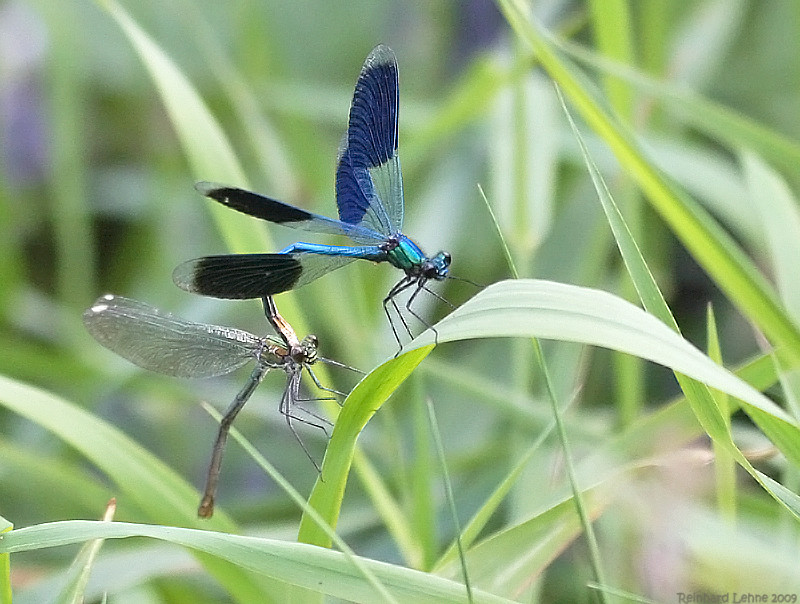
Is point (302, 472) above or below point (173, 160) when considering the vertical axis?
below

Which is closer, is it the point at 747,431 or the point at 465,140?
the point at 747,431

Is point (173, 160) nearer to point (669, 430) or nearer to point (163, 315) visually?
point (163, 315)

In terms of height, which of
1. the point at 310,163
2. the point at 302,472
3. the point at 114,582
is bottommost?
the point at 114,582

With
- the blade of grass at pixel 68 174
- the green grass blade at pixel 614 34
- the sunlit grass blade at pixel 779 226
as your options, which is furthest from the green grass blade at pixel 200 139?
the blade of grass at pixel 68 174

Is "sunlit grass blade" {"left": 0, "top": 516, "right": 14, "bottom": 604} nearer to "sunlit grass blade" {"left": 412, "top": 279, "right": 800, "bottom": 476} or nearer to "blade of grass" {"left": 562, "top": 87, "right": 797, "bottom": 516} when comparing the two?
"sunlit grass blade" {"left": 412, "top": 279, "right": 800, "bottom": 476}

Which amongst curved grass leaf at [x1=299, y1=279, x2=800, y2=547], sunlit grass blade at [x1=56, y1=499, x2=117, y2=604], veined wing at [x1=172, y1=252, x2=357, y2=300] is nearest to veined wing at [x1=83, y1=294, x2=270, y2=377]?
veined wing at [x1=172, y1=252, x2=357, y2=300]

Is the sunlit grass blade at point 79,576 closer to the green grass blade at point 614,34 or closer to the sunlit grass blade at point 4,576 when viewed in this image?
the sunlit grass blade at point 4,576

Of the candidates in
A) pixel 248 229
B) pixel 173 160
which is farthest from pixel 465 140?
pixel 248 229

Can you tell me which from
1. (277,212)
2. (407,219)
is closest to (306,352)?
(277,212)
